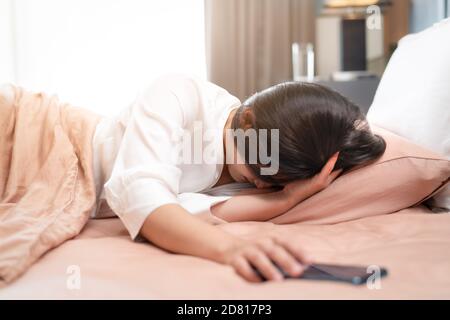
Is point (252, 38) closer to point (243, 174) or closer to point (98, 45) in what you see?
point (98, 45)

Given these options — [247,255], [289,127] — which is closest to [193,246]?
[247,255]

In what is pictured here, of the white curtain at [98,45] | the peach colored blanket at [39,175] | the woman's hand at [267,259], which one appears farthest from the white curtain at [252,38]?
the woman's hand at [267,259]

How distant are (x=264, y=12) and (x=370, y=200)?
2010mm

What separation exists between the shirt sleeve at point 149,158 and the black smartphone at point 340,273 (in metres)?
0.26

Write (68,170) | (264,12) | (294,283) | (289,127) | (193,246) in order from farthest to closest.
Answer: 1. (264,12)
2. (68,170)
3. (289,127)
4. (193,246)
5. (294,283)

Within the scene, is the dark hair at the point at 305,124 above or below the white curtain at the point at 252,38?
below

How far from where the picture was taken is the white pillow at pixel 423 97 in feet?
3.44

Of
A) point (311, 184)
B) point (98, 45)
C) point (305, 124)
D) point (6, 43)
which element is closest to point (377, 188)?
point (311, 184)

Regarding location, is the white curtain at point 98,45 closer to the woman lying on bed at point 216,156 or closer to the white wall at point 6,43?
the white wall at point 6,43

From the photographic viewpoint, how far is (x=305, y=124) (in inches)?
30.9

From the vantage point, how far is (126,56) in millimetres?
2715

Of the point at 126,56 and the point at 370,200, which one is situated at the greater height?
the point at 126,56

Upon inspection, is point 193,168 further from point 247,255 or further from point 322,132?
point 247,255

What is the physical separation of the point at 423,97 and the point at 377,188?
1.04 feet
